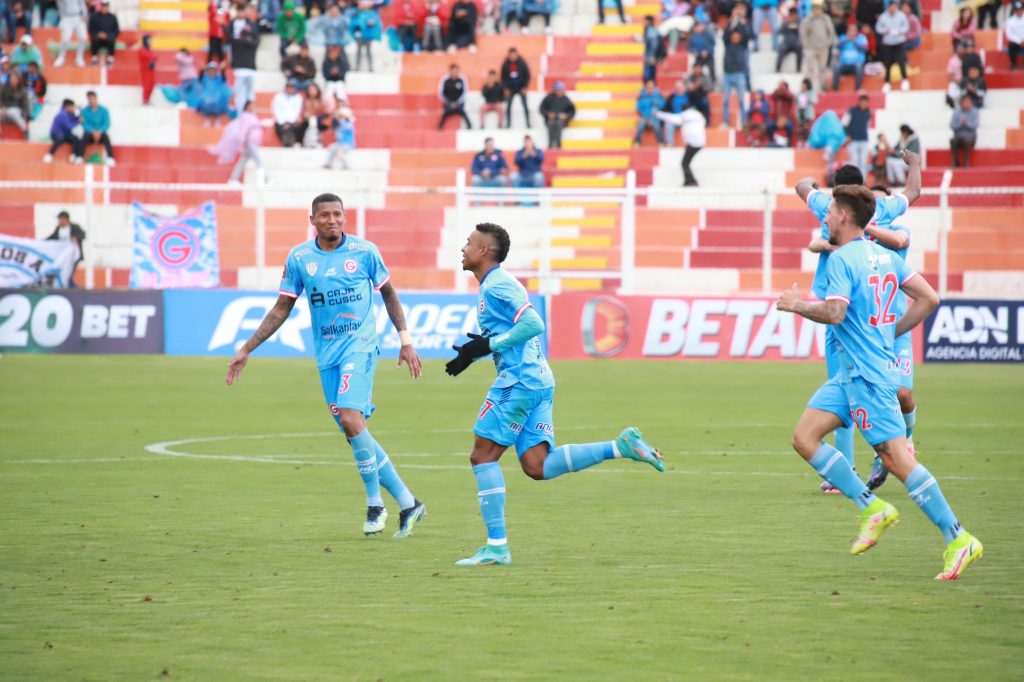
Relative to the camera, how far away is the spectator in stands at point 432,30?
39125mm

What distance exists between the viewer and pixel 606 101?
3819 centimetres

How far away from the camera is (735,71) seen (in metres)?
35.8

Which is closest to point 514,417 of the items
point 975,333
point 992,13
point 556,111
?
point 975,333

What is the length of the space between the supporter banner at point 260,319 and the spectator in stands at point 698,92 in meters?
8.78

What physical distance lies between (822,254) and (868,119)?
72.3ft

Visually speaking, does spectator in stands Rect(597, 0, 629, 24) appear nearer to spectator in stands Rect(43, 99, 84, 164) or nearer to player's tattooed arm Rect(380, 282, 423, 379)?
spectator in stands Rect(43, 99, 84, 164)

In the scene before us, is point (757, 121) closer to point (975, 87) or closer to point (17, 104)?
point (975, 87)

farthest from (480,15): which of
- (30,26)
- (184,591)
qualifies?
(184,591)

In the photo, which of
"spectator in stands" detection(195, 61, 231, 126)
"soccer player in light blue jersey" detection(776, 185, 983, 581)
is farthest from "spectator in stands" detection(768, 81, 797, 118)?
"soccer player in light blue jersey" detection(776, 185, 983, 581)

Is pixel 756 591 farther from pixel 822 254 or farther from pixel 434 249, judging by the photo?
pixel 434 249

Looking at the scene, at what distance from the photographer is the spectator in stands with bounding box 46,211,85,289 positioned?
28516mm

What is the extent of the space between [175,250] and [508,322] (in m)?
20.6

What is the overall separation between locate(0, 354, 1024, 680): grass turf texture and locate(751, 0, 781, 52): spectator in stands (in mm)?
21249

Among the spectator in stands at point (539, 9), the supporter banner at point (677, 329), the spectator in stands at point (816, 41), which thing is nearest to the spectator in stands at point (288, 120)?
the spectator in stands at point (539, 9)
